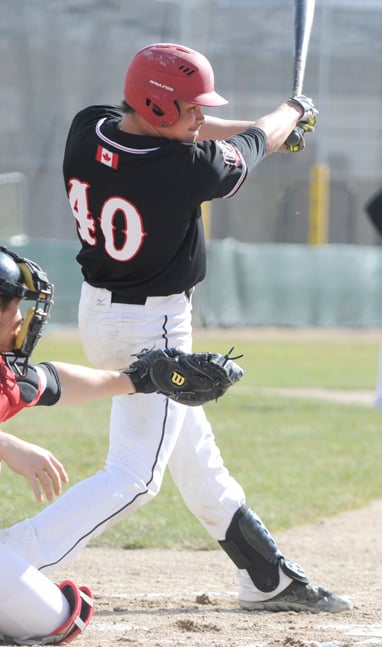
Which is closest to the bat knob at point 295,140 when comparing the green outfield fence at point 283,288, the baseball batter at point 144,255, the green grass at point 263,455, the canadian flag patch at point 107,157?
the baseball batter at point 144,255

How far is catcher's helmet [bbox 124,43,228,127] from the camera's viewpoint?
4.29 m

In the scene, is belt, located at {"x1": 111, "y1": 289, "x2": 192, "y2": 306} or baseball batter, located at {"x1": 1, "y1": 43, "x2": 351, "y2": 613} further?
belt, located at {"x1": 111, "y1": 289, "x2": 192, "y2": 306}

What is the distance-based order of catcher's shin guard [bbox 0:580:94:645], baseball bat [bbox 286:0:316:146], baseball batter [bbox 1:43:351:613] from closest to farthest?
catcher's shin guard [bbox 0:580:94:645] → baseball batter [bbox 1:43:351:613] → baseball bat [bbox 286:0:316:146]

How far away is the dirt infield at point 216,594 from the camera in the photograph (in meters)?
4.19

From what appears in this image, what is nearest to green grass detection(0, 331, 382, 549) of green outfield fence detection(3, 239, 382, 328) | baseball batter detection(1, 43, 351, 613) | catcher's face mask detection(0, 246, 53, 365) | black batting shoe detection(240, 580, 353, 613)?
black batting shoe detection(240, 580, 353, 613)

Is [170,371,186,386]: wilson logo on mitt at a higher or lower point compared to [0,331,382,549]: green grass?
higher

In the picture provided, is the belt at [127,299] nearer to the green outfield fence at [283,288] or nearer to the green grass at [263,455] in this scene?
the green grass at [263,455]

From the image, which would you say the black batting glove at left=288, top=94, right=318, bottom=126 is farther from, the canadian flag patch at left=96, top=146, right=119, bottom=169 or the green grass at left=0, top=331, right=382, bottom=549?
the green grass at left=0, top=331, right=382, bottom=549

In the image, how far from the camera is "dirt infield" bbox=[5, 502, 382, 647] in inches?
165

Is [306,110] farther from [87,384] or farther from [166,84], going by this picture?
[87,384]

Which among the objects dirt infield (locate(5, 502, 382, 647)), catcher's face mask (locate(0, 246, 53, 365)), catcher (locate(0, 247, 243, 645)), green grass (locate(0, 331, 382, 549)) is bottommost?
green grass (locate(0, 331, 382, 549))

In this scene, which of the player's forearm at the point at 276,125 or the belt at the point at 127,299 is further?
the player's forearm at the point at 276,125

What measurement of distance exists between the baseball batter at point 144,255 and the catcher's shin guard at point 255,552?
8 cm

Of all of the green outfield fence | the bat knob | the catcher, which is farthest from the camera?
the green outfield fence
